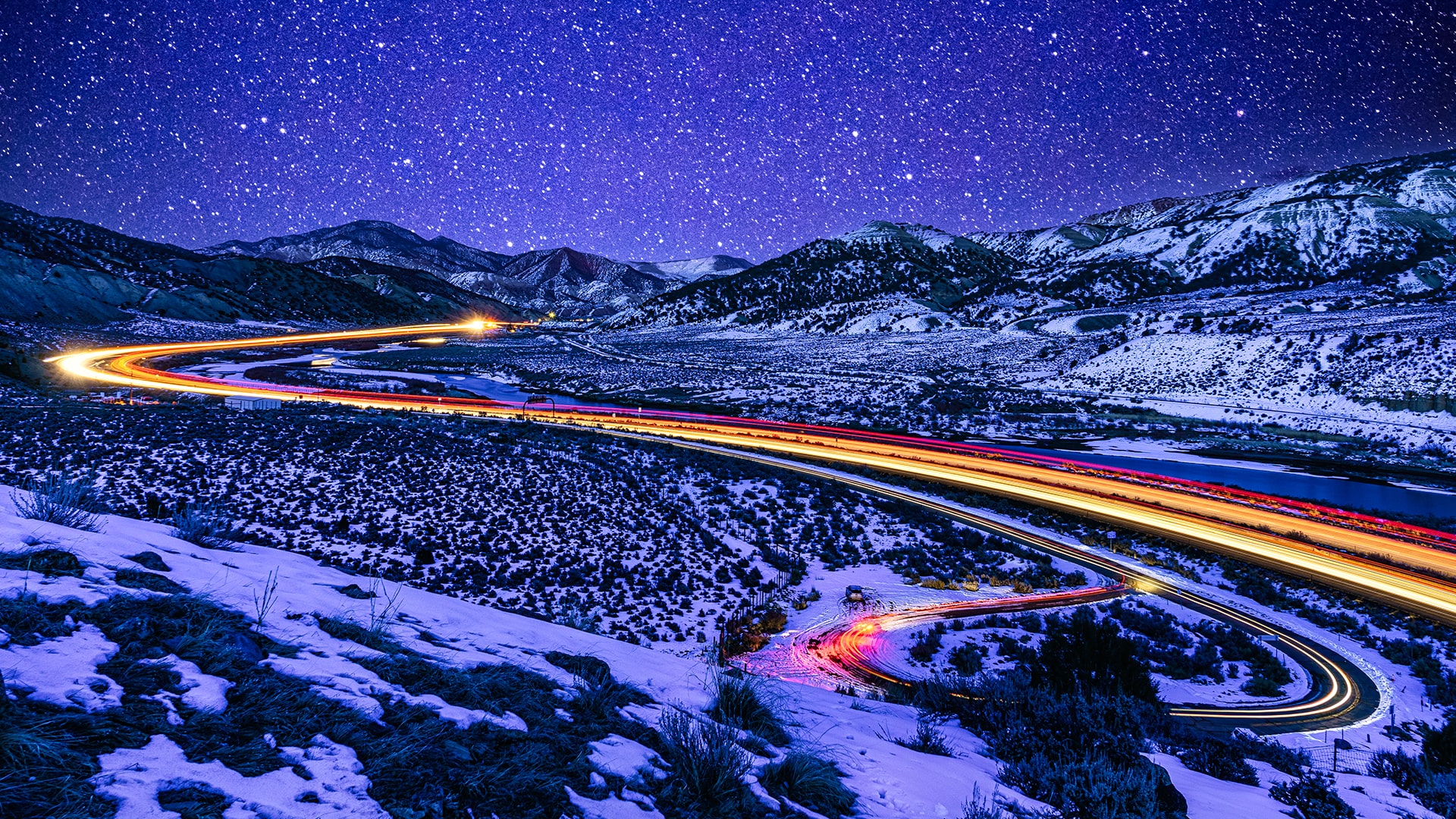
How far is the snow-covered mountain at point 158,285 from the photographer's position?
3063 inches

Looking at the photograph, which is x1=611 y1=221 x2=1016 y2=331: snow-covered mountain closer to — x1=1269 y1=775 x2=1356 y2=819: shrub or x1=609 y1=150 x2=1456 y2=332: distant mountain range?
x1=609 y1=150 x2=1456 y2=332: distant mountain range

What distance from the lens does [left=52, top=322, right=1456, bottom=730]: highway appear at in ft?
55.3

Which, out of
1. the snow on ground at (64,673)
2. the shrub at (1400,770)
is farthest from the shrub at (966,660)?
the snow on ground at (64,673)

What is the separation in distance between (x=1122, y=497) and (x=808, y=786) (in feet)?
88.2

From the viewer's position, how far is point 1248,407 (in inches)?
1727

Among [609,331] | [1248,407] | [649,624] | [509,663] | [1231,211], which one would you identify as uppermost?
[1231,211]

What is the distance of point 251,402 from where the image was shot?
36.8 m

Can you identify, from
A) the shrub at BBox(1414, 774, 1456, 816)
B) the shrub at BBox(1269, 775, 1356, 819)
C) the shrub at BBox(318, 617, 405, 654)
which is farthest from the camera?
the shrub at BBox(1414, 774, 1456, 816)

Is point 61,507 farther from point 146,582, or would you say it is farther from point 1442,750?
point 1442,750

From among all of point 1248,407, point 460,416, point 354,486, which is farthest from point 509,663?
point 1248,407

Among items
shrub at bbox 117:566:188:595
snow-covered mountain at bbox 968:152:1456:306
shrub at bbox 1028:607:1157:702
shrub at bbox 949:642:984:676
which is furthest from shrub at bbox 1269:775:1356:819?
snow-covered mountain at bbox 968:152:1456:306

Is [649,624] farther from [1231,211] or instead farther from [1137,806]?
[1231,211]

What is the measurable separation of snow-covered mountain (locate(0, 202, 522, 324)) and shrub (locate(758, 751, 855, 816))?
102 meters

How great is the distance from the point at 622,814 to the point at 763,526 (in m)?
17.6
